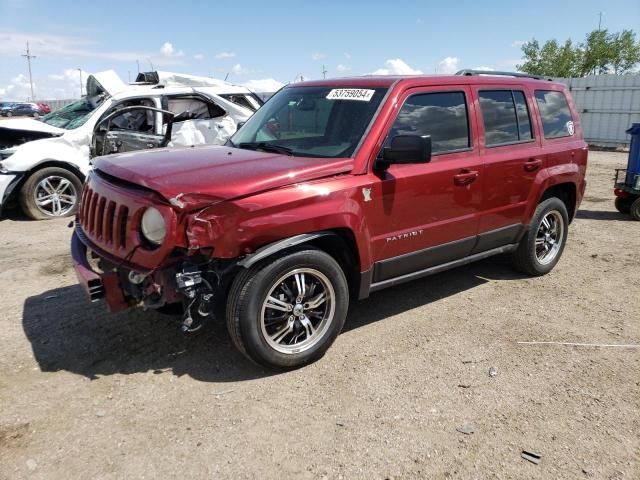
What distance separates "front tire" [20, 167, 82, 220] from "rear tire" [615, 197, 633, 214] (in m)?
8.46

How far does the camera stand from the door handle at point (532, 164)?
465 cm

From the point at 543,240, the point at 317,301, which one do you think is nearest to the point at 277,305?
the point at 317,301

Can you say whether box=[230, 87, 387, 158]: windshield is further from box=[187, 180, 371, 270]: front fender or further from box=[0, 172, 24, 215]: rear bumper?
box=[0, 172, 24, 215]: rear bumper

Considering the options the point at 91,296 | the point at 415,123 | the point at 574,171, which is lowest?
the point at 91,296

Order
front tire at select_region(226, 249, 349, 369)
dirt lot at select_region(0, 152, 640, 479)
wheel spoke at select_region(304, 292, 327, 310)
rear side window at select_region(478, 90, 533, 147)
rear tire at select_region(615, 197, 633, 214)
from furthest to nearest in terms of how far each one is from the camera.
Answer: rear tire at select_region(615, 197, 633, 214)
rear side window at select_region(478, 90, 533, 147)
wheel spoke at select_region(304, 292, 327, 310)
front tire at select_region(226, 249, 349, 369)
dirt lot at select_region(0, 152, 640, 479)

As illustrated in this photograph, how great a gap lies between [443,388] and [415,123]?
196 cm

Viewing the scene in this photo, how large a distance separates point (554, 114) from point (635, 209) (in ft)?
12.1

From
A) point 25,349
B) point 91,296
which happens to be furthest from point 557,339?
point 25,349

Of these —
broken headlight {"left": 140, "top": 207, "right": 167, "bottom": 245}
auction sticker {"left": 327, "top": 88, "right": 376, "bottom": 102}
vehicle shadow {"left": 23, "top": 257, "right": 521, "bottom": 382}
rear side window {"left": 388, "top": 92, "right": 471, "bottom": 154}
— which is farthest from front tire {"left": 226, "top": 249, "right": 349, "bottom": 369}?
auction sticker {"left": 327, "top": 88, "right": 376, "bottom": 102}

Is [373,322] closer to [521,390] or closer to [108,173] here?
[521,390]

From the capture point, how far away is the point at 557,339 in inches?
155

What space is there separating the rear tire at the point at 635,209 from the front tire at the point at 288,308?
629 cm

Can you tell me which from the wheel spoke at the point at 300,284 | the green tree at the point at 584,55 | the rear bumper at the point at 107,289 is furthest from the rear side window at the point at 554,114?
the green tree at the point at 584,55

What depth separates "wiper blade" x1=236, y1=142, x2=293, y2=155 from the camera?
3.81 metres
